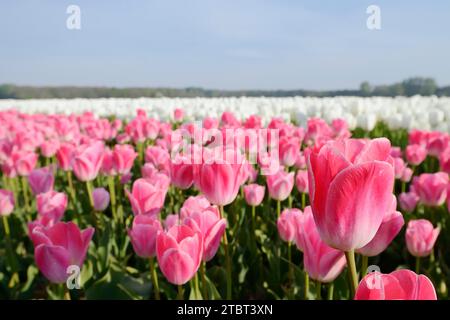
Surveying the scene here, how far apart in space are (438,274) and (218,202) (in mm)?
1854

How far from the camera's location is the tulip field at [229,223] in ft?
2.99

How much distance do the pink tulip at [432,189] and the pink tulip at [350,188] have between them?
2.31 metres

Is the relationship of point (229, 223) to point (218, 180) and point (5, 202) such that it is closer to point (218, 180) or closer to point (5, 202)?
point (5, 202)

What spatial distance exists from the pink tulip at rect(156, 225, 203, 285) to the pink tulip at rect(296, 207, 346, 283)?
347 mm

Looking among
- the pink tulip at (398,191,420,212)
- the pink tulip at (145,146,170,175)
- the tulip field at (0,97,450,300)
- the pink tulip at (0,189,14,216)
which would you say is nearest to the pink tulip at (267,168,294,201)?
the tulip field at (0,97,450,300)

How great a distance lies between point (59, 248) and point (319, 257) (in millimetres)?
932

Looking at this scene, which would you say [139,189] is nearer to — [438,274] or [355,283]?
[355,283]

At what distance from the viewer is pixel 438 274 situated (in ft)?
9.14

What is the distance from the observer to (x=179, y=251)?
4.35 feet

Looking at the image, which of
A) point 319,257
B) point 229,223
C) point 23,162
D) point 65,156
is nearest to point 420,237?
point 319,257

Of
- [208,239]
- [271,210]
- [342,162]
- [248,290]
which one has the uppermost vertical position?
[342,162]

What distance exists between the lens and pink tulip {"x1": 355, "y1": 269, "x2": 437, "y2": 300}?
732 millimetres

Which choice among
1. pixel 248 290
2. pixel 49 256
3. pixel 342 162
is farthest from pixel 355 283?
pixel 248 290

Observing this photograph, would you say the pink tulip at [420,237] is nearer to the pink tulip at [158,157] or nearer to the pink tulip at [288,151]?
the pink tulip at [288,151]
